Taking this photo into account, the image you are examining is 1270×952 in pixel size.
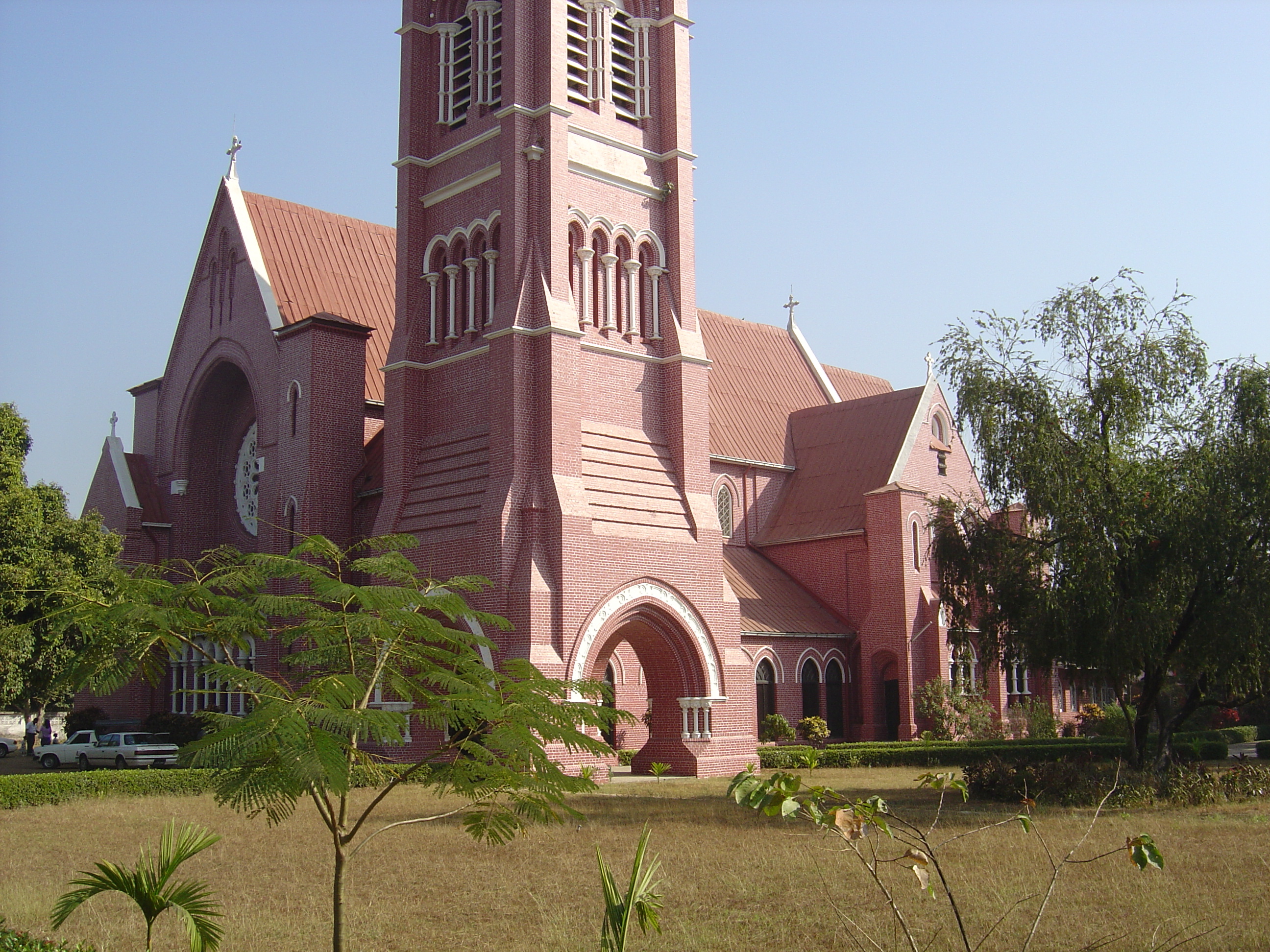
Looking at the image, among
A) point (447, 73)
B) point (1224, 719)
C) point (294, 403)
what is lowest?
point (1224, 719)

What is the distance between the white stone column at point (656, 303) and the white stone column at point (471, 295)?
→ 4.34 metres

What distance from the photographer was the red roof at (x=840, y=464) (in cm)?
3884

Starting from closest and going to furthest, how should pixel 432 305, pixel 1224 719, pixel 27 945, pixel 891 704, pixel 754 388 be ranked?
pixel 27 945 → pixel 432 305 → pixel 891 704 → pixel 754 388 → pixel 1224 719

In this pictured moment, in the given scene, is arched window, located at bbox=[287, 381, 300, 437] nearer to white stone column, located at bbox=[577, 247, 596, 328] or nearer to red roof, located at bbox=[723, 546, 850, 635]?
white stone column, located at bbox=[577, 247, 596, 328]

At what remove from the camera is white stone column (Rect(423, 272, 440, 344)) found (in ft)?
95.0

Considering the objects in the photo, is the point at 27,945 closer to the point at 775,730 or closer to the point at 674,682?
the point at 674,682

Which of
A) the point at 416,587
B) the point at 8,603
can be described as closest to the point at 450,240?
the point at 8,603

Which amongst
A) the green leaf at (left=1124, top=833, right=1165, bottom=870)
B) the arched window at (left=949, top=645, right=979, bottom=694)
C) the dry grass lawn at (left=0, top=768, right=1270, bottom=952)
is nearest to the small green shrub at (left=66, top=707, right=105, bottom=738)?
the dry grass lawn at (left=0, top=768, right=1270, bottom=952)

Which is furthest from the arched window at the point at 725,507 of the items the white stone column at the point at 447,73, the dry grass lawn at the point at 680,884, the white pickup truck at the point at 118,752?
the dry grass lawn at the point at 680,884

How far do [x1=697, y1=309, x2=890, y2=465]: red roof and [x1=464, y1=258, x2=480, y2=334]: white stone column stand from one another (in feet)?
43.0

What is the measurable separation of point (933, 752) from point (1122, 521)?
12.9 metres

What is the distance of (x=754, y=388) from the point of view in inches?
1731

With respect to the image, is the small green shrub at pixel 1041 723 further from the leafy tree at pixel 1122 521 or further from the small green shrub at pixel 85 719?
the small green shrub at pixel 85 719

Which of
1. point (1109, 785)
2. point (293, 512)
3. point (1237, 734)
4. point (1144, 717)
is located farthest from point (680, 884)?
point (1237, 734)
